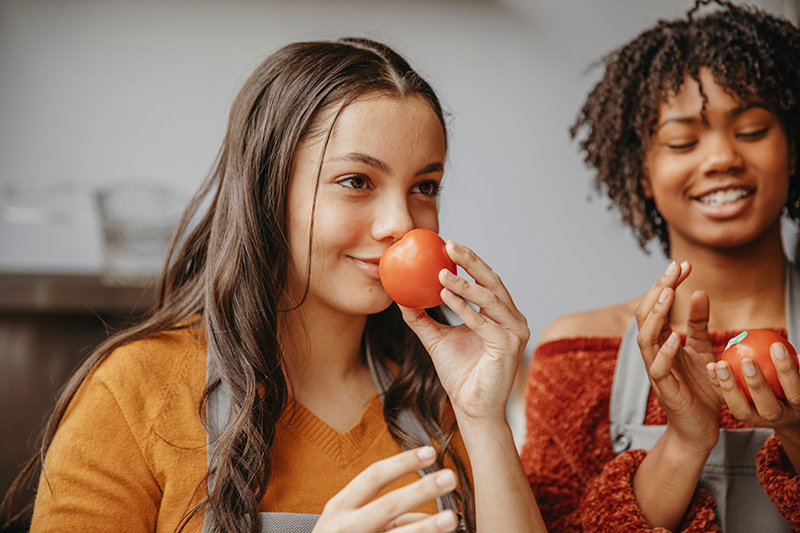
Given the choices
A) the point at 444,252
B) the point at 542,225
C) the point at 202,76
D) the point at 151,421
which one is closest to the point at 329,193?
the point at 444,252

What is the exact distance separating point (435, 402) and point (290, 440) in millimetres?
308

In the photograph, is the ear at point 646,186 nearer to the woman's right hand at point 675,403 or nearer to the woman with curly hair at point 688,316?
the woman with curly hair at point 688,316

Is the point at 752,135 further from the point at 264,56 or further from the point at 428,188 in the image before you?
the point at 264,56

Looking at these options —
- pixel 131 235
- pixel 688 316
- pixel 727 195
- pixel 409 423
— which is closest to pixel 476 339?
pixel 409 423

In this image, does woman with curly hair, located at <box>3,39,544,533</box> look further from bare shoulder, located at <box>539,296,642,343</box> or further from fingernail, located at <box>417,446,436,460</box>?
bare shoulder, located at <box>539,296,642,343</box>

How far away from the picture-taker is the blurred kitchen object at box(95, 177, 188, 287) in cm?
286

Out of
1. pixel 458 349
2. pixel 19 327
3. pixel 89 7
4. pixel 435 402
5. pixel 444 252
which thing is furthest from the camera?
pixel 89 7

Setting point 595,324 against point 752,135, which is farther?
point 595,324

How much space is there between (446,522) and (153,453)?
20.2 inches

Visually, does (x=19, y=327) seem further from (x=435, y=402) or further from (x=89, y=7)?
(x=89, y=7)

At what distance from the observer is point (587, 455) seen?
1.48m

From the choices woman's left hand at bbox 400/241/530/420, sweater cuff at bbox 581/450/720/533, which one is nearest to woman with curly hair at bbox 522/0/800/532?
sweater cuff at bbox 581/450/720/533

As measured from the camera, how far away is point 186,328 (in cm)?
123

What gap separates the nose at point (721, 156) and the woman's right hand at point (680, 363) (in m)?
0.34
